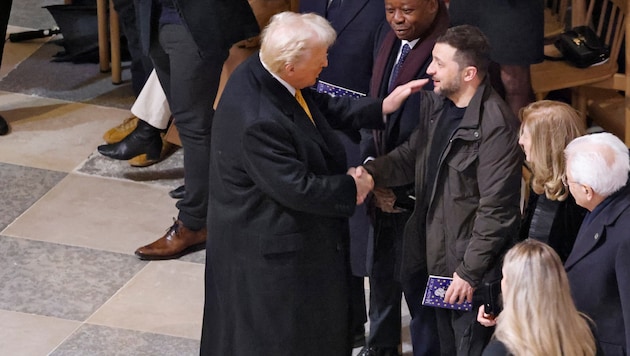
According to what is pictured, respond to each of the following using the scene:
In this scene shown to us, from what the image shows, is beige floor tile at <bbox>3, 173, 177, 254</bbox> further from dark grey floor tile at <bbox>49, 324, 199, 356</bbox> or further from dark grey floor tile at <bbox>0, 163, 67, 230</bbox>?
dark grey floor tile at <bbox>49, 324, 199, 356</bbox>

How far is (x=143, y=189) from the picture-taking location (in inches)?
238

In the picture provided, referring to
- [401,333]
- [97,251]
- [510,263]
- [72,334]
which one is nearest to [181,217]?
[97,251]

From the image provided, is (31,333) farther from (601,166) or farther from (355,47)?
(601,166)

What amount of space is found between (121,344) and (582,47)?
249cm

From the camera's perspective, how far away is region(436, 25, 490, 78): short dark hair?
3719mm

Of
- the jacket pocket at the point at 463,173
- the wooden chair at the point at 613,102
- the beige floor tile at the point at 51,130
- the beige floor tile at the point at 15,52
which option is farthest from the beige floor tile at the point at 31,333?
the beige floor tile at the point at 15,52

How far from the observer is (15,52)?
7.63 metres

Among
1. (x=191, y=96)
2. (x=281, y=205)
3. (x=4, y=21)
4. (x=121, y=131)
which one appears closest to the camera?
(x=281, y=205)

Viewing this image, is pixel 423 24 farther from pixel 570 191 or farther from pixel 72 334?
pixel 72 334

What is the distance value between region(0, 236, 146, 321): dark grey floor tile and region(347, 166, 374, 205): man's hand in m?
1.64

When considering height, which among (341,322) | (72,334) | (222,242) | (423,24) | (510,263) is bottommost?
(72,334)

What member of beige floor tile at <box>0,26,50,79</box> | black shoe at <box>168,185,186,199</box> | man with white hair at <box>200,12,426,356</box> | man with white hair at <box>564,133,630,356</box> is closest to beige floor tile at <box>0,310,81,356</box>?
man with white hair at <box>200,12,426,356</box>

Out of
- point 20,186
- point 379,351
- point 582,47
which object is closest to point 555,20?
point 582,47

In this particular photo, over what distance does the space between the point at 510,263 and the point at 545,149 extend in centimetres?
66
